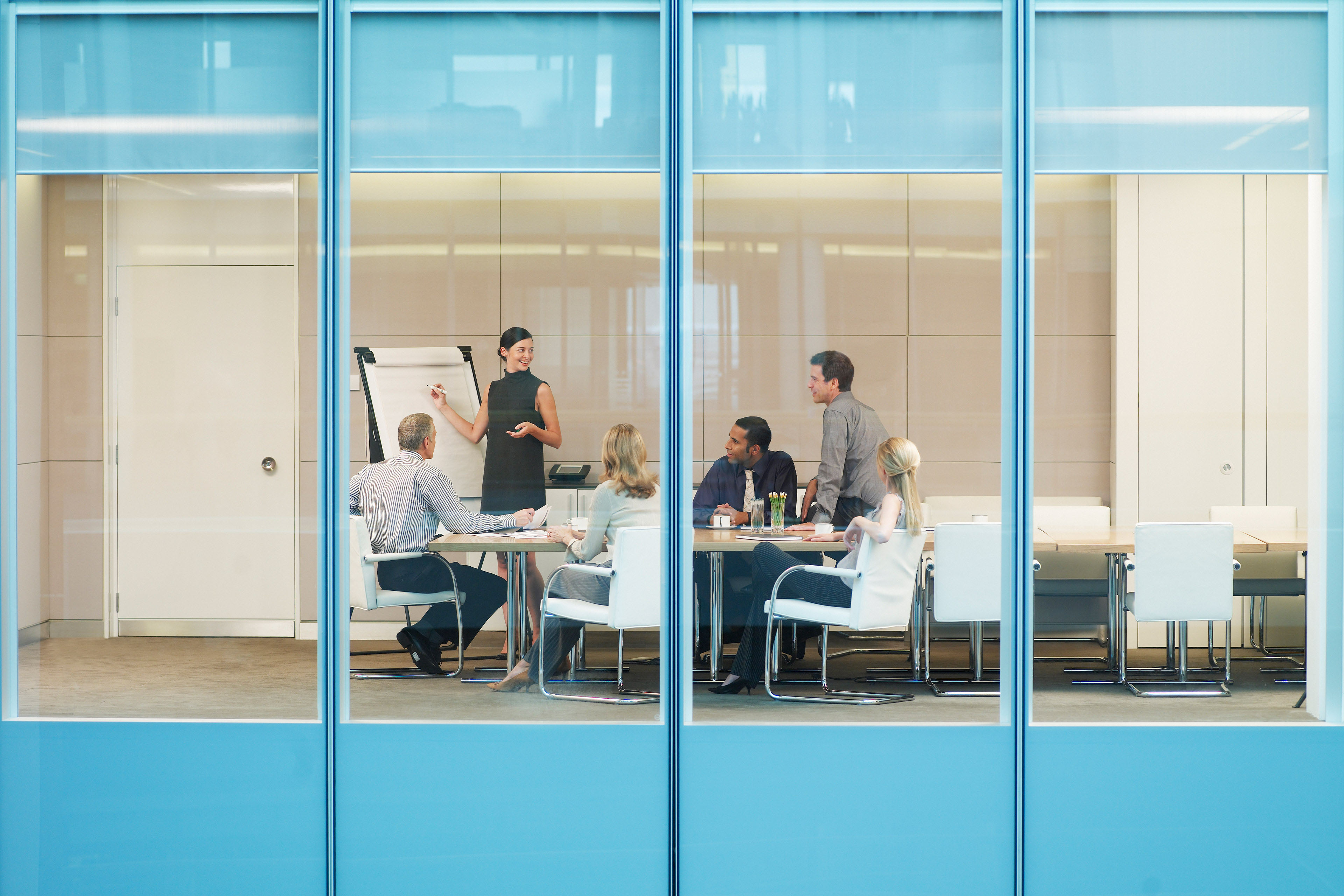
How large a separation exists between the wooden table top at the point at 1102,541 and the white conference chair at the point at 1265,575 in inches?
1.3

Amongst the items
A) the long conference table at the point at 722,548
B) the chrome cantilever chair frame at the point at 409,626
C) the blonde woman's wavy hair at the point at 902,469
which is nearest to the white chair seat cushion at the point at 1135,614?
the long conference table at the point at 722,548

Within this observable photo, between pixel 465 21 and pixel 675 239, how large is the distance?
1071 millimetres

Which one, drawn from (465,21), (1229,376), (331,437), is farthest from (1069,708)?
(465,21)

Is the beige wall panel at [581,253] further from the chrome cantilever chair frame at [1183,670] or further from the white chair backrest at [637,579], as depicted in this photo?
the chrome cantilever chair frame at [1183,670]

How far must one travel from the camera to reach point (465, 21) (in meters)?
3.54

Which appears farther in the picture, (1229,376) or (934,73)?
(1229,376)

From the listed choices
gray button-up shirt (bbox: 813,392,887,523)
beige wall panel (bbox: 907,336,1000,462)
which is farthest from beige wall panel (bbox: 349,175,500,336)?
beige wall panel (bbox: 907,336,1000,462)

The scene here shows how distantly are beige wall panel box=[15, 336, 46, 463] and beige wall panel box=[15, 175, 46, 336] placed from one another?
0.17 feet

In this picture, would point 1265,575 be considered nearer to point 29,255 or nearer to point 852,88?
point 852,88

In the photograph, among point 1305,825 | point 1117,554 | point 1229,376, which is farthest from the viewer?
point 1117,554

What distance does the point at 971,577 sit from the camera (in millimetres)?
3705

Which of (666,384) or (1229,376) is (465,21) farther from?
(1229,376)

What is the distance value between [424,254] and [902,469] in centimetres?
197

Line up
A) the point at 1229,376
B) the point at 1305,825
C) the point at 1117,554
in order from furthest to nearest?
1. the point at 1117,554
2. the point at 1229,376
3. the point at 1305,825
